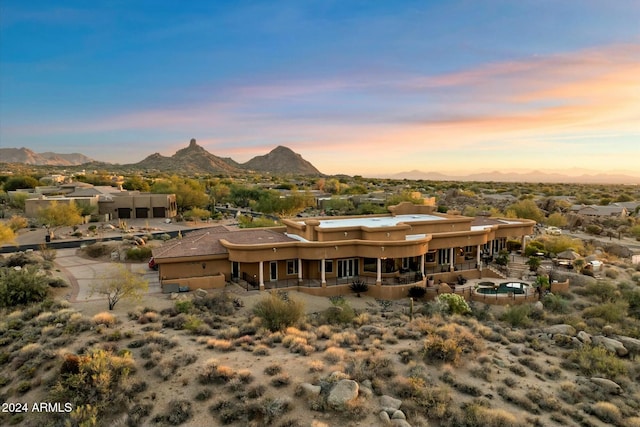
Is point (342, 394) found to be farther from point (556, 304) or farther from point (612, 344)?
point (556, 304)

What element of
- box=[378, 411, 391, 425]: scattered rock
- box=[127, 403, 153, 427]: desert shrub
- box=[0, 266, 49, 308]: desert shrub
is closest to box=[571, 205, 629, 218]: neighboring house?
box=[378, 411, 391, 425]: scattered rock

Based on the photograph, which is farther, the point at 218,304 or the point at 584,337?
the point at 218,304

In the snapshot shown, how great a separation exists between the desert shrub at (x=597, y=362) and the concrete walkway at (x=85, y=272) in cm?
2562

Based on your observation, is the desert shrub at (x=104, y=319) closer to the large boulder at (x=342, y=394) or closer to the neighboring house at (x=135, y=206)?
the large boulder at (x=342, y=394)

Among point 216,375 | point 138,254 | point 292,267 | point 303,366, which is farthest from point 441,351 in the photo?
point 138,254

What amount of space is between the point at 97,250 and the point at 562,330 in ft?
129

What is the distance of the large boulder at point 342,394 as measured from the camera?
49.7ft

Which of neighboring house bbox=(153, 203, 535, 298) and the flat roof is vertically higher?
the flat roof

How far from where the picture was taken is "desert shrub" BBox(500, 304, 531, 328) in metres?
26.8

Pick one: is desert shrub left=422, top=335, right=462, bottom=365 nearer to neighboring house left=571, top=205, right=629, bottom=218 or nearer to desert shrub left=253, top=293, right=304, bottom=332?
desert shrub left=253, top=293, right=304, bottom=332

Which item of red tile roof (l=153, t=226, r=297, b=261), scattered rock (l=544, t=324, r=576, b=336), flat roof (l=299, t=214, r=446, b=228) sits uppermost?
flat roof (l=299, t=214, r=446, b=228)

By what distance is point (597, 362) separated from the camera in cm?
2022

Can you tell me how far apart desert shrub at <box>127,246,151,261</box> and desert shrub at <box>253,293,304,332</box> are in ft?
67.0

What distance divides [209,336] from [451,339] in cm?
1189
